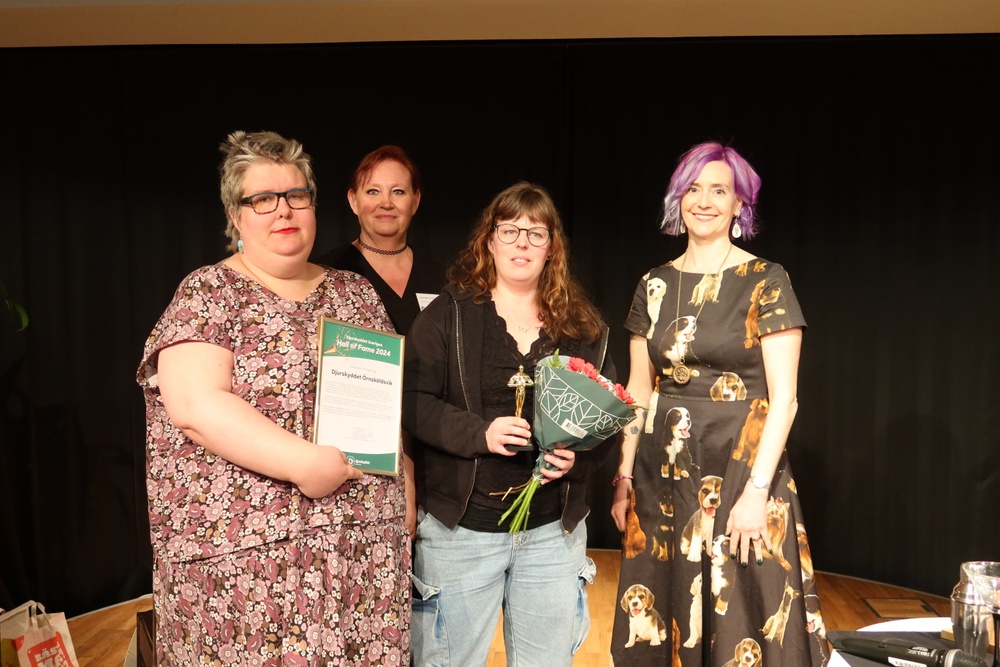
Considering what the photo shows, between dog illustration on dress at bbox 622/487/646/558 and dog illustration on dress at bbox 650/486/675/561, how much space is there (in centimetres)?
4

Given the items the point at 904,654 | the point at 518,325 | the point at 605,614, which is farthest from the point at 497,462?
the point at 605,614

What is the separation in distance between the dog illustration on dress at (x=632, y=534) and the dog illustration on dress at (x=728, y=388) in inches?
14.3

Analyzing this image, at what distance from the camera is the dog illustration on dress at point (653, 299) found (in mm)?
2576

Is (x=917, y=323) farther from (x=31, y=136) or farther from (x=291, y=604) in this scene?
(x=31, y=136)

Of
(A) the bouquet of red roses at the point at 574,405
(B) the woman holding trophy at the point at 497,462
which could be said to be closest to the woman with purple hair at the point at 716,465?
(B) the woman holding trophy at the point at 497,462

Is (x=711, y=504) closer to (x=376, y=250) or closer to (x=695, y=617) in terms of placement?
(x=695, y=617)

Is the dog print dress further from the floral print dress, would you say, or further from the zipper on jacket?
the floral print dress

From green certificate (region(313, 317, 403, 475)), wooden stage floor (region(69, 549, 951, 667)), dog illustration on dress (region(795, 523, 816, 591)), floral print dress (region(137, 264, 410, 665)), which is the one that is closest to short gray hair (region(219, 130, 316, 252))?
floral print dress (region(137, 264, 410, 665))

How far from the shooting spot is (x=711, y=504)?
247 centimetres

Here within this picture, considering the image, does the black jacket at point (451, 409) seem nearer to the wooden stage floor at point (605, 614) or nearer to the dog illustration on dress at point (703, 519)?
the dog illustration on dress at point (703, 519)

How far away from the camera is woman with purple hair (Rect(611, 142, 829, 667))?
7.92 ft

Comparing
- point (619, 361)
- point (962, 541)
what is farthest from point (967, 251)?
point (619, 361)

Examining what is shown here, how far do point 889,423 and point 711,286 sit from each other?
2.68 metres

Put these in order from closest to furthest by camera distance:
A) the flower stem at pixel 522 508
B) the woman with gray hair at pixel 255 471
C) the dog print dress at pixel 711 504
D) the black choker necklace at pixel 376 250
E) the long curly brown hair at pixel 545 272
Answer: the woman with gray hair at pixel 255 471 < the flower stem at pixel 522 508 < the long curly brown hair at pixel 545 272 < the dog print dress at pixel 711 504 < the black choker necklace at pixel 376 250
